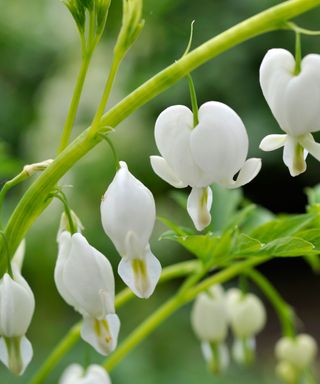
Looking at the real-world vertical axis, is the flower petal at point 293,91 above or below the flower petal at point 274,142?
above

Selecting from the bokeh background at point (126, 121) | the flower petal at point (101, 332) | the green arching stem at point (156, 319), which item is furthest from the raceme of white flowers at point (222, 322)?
the bokeh background at point (126, 121)

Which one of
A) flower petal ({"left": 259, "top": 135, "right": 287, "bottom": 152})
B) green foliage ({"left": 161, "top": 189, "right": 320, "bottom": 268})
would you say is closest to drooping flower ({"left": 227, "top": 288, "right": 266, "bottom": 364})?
green foliage ({"left": 161, "top": 189, "right": 320, "bottom": 268})

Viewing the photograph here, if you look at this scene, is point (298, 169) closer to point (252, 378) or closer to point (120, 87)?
point (252, 378)

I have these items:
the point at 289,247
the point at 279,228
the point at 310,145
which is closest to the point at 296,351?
the point at 279,228

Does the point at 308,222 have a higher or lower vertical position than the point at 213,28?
higher

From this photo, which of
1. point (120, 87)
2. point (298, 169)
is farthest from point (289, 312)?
point (120, 87)

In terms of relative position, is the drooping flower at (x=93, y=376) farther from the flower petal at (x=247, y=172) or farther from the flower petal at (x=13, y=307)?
the flower petal at (x=247, y=172)
